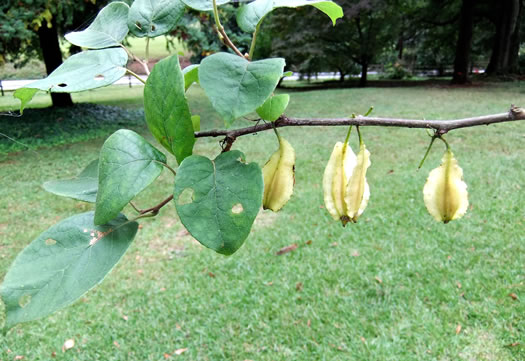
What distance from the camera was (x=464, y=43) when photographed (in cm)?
1227

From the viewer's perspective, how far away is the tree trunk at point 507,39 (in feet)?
40.1

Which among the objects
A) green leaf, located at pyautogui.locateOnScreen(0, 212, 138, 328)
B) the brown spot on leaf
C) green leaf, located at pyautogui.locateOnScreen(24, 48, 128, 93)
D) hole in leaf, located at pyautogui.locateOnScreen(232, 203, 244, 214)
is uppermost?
green leaf, located at pyautogui.locateOnScreen(24, 48, 128, 93)

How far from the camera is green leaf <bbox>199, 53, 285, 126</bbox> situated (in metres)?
0.32

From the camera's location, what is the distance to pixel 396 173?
14.4ft

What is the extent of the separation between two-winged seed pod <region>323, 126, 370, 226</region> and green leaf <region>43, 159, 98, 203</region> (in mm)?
289

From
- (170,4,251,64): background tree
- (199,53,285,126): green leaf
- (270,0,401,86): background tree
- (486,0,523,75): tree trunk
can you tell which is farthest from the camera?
(270,0,401,86): background tree

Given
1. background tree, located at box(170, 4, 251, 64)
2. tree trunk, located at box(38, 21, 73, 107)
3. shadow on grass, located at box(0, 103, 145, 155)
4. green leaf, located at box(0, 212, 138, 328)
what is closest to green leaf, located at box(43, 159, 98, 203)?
green leaf, located at box(0, 212, 138, 328)

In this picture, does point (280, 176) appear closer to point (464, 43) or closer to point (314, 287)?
point (314, 287)

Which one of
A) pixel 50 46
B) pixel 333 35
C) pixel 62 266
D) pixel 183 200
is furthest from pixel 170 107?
pixel 333 35

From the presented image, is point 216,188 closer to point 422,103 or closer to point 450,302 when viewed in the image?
point 450,302

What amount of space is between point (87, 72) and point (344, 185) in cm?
33

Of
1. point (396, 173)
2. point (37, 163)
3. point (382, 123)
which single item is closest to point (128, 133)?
point (382, 123)

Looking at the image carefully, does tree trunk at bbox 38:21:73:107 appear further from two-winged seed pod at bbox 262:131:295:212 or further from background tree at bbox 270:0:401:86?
two-winged seed pod at bbox 262:131:295:212

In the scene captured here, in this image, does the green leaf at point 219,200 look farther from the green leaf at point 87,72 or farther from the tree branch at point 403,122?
the green leaf at point 87,72
